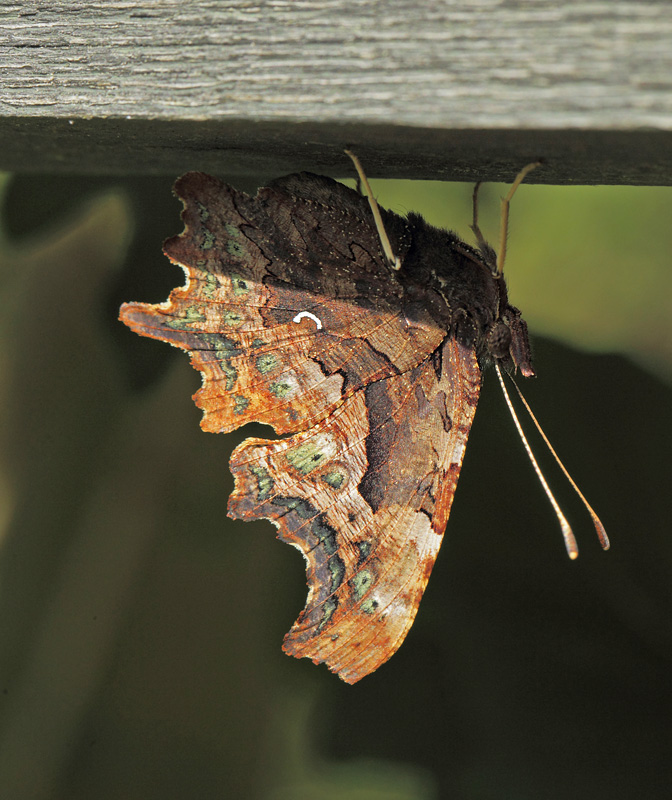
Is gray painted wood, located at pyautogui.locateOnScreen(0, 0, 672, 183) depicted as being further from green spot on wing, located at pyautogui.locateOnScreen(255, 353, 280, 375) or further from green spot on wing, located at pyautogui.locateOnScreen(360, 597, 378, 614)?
green spot on wing, located at pyautogui.locateOnScreen(360, 597, 378, 614)

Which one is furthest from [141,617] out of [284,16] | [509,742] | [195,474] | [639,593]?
[284,16]

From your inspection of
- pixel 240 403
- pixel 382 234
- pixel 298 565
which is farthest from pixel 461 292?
pixel 298 565

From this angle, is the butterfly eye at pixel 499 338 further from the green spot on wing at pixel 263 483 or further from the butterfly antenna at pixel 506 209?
the green spot on wing at pixel 263 483

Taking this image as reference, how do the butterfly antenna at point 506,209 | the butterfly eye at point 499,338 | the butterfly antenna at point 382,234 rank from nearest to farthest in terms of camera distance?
the butterfly antenna at point 506,209, the butterfly antenna at point 382,234, the butterfly eye at point 499,338

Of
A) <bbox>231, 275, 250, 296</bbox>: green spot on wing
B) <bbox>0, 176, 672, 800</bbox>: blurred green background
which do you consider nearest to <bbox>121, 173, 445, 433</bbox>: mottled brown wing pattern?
<bbox>231, 275, 250, 296</bbox>: green spot on wing

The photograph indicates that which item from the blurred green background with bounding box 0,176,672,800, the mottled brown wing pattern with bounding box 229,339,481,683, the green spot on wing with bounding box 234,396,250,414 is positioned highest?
the green spot on wing with bounding box 234,396,250,414

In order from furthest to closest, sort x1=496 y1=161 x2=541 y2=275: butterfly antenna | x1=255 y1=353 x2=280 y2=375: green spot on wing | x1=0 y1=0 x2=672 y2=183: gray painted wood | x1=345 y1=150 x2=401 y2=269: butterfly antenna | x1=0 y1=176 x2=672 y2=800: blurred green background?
x1=0 y1=176 x2=672 y2=800: blurred green background < x1=255 y1=353 x2=280 y2=375: green spot on wing < x1=345 y1=150 x2=401 y2=269: butterfly antenna < x1=496 y1=161 x2=541 y2=275: butterfly antenna < x1=0 y1=0 x2=672 y2=183: gray painted wood

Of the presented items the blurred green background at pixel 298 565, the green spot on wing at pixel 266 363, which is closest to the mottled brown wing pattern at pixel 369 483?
the green spot on wing at pixel 266 363

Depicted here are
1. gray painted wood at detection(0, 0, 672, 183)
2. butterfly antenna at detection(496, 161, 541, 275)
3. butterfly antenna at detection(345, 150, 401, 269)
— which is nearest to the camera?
gray painted wood at detection(0, 0, 672, 183)
